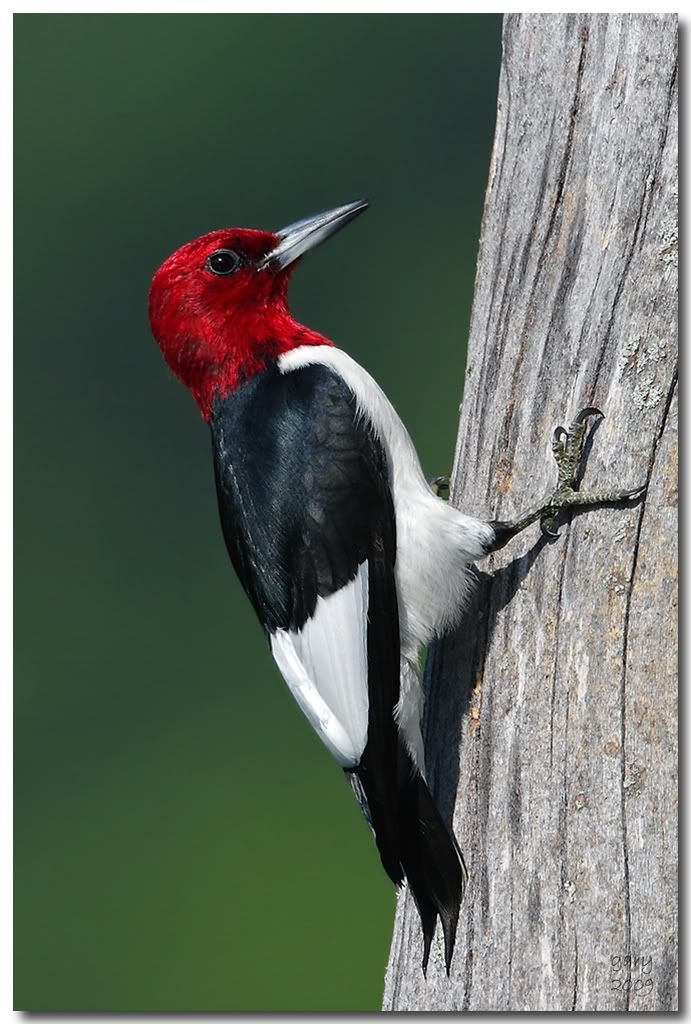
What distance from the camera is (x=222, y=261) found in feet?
10.7

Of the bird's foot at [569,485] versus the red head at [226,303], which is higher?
the red head at [226,303]

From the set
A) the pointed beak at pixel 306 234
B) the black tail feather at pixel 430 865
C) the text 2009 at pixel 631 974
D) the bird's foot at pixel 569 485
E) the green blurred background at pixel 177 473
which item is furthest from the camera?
the green blurred background at pixel 177 473

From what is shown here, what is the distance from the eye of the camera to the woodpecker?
8.87 ft

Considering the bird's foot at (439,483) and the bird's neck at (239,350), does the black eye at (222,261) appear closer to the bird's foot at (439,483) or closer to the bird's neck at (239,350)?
the bird's neck at (239,350)

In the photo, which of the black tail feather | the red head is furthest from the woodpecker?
the red head

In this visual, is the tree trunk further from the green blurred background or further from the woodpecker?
the green blurred background

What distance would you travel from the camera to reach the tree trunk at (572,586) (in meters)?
2.46

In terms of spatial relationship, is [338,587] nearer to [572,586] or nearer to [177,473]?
[572,586]

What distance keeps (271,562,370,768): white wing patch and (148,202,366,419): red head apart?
621 mm

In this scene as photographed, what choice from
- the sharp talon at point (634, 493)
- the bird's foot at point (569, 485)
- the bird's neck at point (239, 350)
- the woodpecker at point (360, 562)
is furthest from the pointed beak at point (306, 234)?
the sharp talon at point (634, 493)

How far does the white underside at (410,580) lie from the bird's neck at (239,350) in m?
0.26

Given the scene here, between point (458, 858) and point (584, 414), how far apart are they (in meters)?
0.86

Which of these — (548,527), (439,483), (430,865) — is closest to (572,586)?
(548,527)
